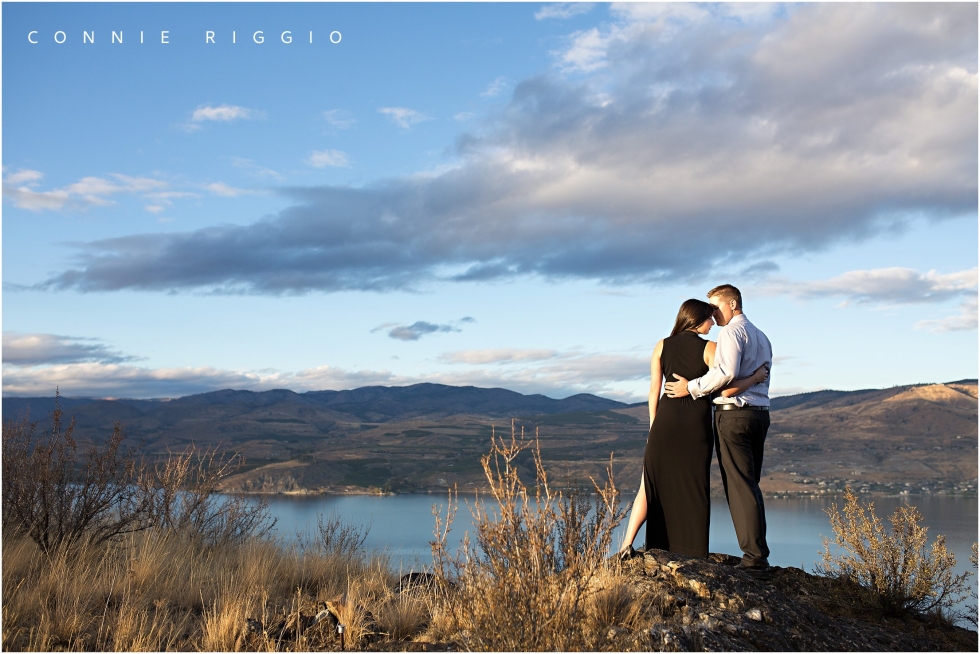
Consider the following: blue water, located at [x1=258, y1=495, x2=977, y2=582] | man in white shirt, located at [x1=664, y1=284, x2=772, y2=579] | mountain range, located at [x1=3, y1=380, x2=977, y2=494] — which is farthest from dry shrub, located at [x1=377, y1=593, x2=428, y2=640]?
mountain range, located at [x1=3, y1=380, x2=977, y2=494]

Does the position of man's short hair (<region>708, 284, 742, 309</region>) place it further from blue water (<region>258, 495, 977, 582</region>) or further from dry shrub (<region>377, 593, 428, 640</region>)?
blue water (<region>258, 495, 977, 582</region>)

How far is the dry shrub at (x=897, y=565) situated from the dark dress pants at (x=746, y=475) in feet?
3.42

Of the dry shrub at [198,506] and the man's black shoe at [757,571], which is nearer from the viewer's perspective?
the man's black shoe at [757,571]

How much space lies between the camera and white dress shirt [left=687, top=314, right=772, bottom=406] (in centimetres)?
538

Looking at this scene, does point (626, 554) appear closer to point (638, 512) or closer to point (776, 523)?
point (638, 512)

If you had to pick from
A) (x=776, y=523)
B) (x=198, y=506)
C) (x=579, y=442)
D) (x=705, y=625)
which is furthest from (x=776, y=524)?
(x=579, y=442)

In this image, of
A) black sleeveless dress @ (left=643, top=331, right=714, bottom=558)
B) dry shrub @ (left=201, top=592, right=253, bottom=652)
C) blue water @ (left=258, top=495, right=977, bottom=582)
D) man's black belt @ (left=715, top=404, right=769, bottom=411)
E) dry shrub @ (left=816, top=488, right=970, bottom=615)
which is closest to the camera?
dry shrub @ (left=201, top=592, right=253, bottom=652)

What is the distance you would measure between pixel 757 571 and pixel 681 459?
0.93m

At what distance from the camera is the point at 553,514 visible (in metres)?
3.79

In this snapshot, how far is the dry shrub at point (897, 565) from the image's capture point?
577 cm

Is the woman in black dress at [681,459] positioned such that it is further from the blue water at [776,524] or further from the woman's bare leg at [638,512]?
the blue water at [776,524]

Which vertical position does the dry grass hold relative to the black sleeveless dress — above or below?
below

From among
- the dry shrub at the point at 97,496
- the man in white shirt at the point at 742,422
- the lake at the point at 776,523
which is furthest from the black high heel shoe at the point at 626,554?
the lake at the point at 776,523

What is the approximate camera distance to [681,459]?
5.70 meters
